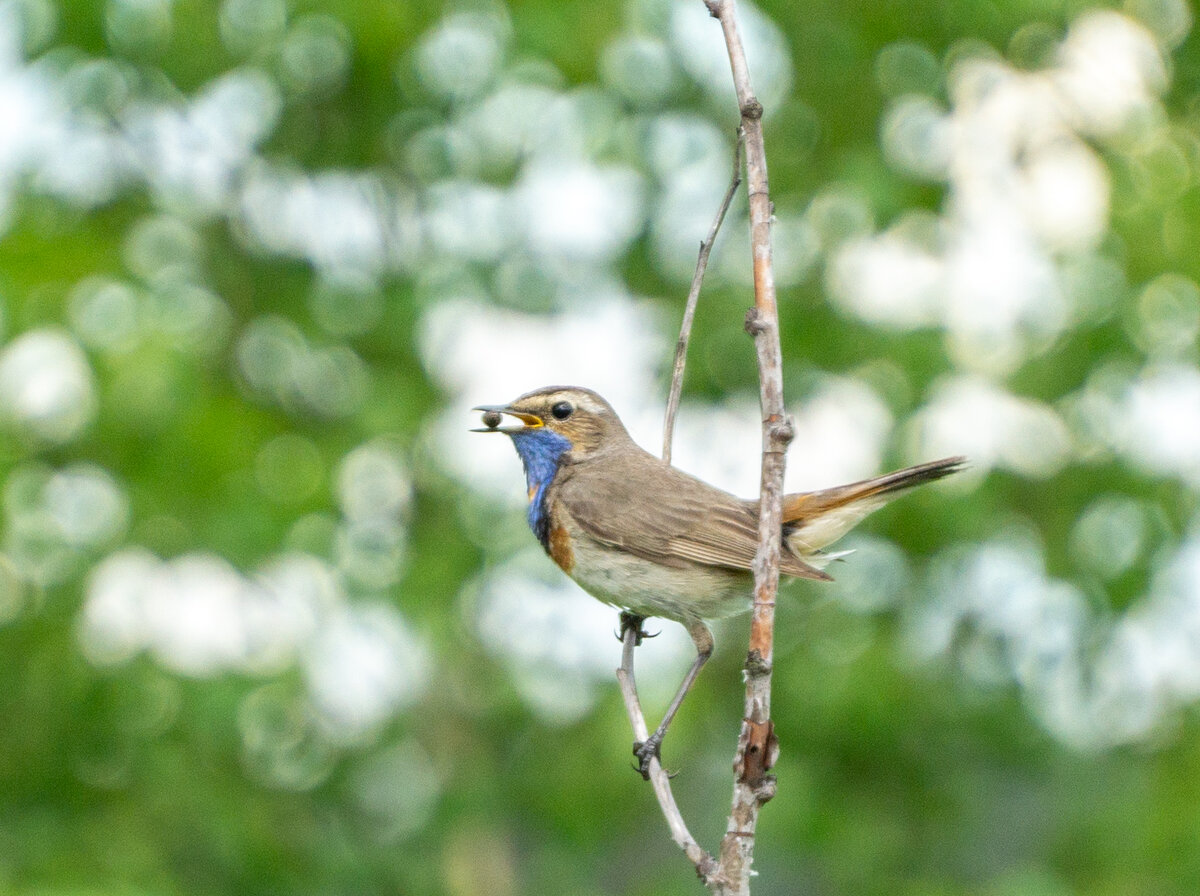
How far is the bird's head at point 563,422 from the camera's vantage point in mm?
5734

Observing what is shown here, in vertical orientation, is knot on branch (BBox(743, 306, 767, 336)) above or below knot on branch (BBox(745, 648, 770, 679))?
above

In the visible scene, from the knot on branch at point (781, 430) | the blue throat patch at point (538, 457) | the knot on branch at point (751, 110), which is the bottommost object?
the knot on branch at point (781, 430)

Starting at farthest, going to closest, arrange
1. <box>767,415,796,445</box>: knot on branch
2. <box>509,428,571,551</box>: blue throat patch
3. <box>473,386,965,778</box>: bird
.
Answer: <box>509,428,571,551</box>: blue throat patch, <box>473,386,965,778</box>: bird, <box>767,415,796,445</box>: knot on branch

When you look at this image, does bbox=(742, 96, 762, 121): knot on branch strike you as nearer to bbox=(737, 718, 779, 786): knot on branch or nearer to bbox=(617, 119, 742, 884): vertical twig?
bbox=(617, 119, 742, 884): vertical twig

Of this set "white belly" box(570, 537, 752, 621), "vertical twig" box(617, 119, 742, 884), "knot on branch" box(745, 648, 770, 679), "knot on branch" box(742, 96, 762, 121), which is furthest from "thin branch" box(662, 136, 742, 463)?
"knot on branch" box(745, 648, 770, 679)

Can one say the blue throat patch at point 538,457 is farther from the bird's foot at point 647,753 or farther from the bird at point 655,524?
the bird's foot at point 647,753

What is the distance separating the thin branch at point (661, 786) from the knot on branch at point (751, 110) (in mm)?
1584

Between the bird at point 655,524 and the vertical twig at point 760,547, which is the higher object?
the bird at point 655,524

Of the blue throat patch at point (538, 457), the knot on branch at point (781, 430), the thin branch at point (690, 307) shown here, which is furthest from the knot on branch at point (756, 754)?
the blue throat patch at point (538, 457)

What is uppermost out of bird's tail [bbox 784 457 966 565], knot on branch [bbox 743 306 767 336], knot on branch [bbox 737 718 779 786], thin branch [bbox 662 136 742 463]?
bird's tail [bbox 784 457 966 565]

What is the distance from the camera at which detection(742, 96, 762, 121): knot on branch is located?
3287 millimetres

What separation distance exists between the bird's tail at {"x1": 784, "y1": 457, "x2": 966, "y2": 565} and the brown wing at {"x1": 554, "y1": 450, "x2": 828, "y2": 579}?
6.2 inches

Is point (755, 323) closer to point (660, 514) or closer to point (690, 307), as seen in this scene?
point (690, 307)

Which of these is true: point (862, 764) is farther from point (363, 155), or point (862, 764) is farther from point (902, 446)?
point (363, 155)
